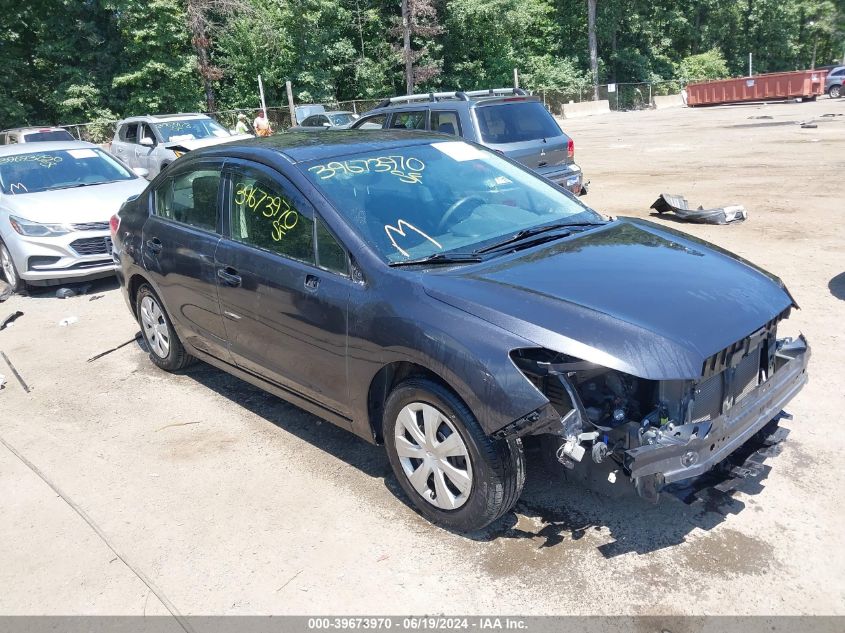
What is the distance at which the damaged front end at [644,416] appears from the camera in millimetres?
Answer: 2854

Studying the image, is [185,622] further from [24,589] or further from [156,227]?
[156,227]

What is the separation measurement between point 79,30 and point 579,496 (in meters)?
36.1

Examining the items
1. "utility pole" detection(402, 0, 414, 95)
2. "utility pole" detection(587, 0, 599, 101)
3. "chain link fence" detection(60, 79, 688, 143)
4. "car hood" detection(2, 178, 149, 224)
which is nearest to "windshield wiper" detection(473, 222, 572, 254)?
"car hood" detection(2, 178, 149, 224)

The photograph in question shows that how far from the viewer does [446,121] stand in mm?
9953

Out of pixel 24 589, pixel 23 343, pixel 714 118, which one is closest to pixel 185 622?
pixel 24 589

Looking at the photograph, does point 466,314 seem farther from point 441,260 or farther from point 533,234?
point 533,234

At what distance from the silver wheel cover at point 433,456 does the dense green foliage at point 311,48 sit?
3349 cm

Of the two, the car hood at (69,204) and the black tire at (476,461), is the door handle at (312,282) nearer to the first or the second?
the black tire at (476,461)

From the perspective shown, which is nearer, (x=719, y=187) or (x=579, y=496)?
(x=579, y=496)

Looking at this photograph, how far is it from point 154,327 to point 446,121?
5728mm

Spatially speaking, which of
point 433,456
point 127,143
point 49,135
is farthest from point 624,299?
point 49,135

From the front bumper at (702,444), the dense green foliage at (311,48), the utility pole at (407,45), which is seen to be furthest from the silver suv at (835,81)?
the front bumper at (702,444)

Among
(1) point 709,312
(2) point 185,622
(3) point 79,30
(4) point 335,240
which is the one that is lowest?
(2) point 185,622

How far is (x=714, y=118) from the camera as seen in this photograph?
3098cm
